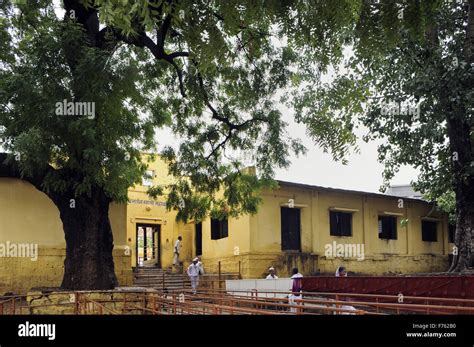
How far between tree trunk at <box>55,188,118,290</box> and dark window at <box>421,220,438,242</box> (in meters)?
19.9

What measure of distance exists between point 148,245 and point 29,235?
31.5 feet

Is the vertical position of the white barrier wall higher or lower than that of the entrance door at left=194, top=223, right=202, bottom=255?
lower

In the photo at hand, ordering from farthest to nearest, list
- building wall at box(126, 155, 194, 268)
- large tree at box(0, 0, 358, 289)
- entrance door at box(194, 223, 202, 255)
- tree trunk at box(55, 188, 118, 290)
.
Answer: entrance door at box(194, 223, 202, 255) → building wall at box(126, 155, 194, 268) → tree trunk at box(55, 188, 118, 290) → large tree at box(0, 0, 358, 289)

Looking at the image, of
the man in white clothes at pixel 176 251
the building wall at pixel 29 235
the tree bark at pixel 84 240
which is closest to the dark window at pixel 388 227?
the man in white clothes at pixel 176 251

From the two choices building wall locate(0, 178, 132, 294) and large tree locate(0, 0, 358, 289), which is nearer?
large tree locate(0, 0, 358, 289)

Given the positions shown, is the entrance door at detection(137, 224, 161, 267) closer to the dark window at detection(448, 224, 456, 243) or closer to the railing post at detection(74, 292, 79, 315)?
the railing post at detection(74, 292, 79, 315)

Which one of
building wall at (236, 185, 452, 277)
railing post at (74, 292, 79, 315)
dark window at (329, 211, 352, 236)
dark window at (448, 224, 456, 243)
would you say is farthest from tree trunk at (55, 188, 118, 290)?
dark window at (448, 224, 456, 243)

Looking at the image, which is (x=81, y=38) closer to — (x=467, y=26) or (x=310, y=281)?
(x=310, y=281)

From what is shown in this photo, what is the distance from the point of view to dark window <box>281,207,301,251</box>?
24516mm

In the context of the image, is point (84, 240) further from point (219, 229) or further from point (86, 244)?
point (219, 229)

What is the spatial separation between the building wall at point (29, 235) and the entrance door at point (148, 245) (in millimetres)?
7665

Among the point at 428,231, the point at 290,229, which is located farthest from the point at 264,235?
the point at 428,231
